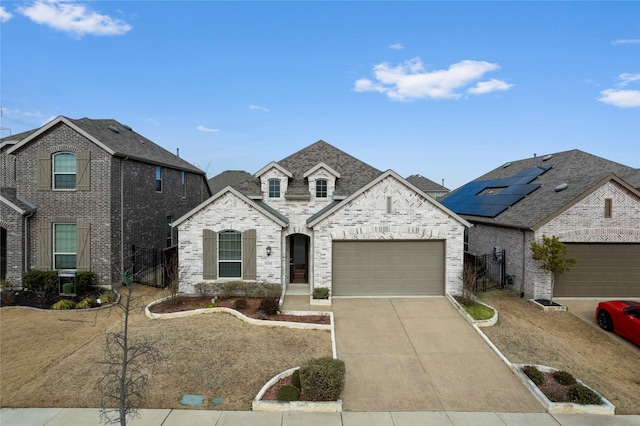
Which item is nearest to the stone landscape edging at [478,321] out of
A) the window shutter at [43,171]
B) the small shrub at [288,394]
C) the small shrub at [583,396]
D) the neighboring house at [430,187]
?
the small shrub at [583,396]

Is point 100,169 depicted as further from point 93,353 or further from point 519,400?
point 519,400

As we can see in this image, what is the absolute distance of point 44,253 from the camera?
16172mm

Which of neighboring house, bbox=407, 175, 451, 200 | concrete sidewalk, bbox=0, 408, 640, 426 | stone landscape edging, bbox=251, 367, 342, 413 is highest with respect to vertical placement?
neighboring house, bbox=407, 175, 451, 200

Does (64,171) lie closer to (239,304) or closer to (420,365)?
(239,304)

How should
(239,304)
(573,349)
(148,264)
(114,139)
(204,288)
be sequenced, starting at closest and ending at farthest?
(573,349) < (239,304) < (204,288) < (114,139) < (148,264)

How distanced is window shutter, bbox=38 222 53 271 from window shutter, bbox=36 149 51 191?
1.75m

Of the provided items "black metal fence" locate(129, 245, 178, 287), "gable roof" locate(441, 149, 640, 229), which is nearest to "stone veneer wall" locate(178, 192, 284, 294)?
"black metal fence" locate(129, 245, 178, 287)

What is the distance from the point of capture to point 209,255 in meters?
15.3

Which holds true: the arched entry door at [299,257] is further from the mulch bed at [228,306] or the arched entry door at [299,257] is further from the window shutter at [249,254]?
the mulch bed at [228,306]

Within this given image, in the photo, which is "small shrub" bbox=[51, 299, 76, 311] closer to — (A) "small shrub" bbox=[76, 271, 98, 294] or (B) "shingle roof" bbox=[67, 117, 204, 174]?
(A) "small shrub" bbox=[76, 271, 98, 294]

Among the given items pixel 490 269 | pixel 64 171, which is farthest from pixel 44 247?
pixel 490 269

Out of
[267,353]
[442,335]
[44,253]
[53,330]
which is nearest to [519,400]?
[442,335]

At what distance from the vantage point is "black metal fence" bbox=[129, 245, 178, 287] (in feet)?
56.5

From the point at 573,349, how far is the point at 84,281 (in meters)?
18.5
